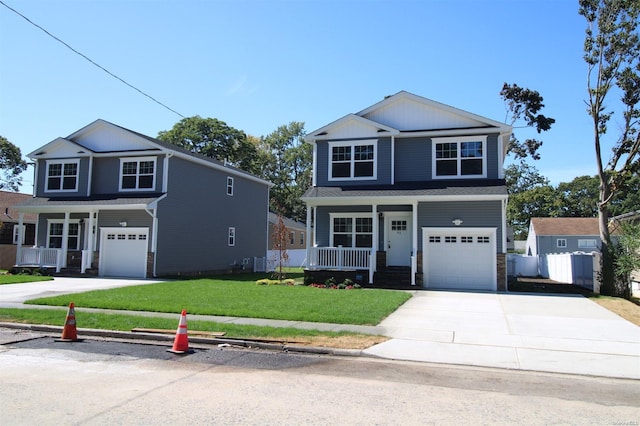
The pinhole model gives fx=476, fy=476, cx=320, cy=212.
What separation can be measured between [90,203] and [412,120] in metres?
16.3

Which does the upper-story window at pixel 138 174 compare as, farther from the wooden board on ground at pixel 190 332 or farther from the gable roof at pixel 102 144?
the wooden board on ground at pixel 190 332

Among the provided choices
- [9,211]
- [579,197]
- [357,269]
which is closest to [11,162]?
[9,211]

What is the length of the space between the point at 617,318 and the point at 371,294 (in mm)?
7217

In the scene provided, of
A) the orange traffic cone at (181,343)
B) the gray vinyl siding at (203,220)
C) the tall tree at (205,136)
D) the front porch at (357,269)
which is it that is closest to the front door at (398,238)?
the front porch at (357,269)

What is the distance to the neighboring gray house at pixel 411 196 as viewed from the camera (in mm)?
19703

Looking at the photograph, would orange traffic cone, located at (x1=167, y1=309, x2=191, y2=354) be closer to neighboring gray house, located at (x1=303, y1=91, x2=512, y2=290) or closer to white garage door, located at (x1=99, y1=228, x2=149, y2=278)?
neighboring gray house, located at (x1=303, y1=91, x2=512, y2=290)

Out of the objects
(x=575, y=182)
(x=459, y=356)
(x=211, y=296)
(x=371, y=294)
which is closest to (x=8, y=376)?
→ (x=459, y=356)

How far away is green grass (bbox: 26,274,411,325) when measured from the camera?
1168 cm

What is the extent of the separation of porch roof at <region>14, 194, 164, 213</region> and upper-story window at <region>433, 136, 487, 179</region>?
532 inches

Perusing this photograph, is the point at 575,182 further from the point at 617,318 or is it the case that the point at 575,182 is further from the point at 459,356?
the point at 459,356

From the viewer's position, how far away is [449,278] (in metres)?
20.2

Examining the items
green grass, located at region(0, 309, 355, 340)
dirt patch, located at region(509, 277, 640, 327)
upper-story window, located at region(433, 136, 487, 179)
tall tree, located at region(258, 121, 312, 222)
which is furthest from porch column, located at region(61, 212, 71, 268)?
tall tree, located at region(258, 121, 312, 222)

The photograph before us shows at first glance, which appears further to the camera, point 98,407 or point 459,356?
point 459,356

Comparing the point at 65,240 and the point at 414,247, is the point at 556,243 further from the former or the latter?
the point at 65,240
